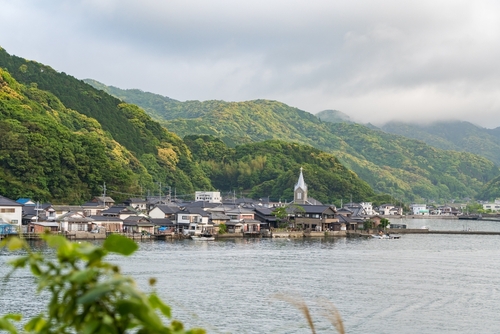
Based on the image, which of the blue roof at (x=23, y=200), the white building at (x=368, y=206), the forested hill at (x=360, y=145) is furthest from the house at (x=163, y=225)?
the forested hill at (x=360, y=145)

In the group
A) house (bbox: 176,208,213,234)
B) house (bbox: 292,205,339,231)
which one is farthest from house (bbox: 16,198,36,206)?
house (bbox: 292,205,339,231)

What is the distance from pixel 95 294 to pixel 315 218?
46.8 m

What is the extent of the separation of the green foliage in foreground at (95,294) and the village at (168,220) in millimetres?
32860

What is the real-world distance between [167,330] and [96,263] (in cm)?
19

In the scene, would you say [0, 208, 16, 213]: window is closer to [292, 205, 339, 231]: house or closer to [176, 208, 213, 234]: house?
[176, 208, 213, 234]: house

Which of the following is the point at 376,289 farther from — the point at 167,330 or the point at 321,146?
the point at 321,146

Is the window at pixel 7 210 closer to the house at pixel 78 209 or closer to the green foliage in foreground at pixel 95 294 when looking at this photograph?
the house at pixel 78 209

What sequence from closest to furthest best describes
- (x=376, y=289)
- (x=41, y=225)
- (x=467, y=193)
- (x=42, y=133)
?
Answer: (x=376, y=289) → (x=41, y=225) → (x=42, y=133) → (x=467, y=193)

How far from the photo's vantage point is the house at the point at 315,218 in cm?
4744

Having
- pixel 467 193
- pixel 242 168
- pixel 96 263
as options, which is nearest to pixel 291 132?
pixel 467 193

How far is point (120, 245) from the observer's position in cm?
134

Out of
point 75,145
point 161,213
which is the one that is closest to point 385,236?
point 161,213

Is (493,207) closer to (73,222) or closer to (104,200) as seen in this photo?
(104,200)

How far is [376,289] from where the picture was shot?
2086 cm
